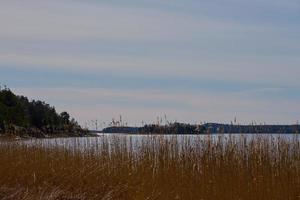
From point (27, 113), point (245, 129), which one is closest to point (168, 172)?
point (245, 129)

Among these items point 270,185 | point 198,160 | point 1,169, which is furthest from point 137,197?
point 1,169

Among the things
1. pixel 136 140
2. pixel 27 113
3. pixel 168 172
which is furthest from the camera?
pixel 27 113

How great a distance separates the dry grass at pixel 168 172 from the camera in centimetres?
972

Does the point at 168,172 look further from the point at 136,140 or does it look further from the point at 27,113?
the point at 27,113

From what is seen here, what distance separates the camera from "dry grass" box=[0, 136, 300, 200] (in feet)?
31.9

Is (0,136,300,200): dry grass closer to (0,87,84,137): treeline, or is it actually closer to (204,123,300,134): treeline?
(204,123,300,134): treeline

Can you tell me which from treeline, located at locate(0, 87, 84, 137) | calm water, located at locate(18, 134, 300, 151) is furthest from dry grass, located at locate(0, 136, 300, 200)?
treeline, located at locate(0, 87, 84, 137)

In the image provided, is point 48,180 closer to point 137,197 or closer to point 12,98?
point 137,197

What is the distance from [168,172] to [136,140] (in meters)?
2.00

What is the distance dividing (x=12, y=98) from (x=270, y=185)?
1953 inches

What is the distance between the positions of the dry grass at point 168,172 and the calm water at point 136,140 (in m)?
0.03

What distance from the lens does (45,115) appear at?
59312 millimetres

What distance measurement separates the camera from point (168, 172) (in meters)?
11.0

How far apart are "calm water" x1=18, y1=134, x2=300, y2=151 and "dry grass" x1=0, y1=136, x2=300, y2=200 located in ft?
0.10
